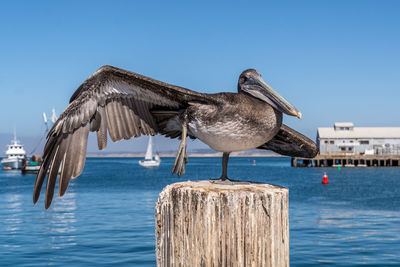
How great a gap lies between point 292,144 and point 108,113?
1.93m

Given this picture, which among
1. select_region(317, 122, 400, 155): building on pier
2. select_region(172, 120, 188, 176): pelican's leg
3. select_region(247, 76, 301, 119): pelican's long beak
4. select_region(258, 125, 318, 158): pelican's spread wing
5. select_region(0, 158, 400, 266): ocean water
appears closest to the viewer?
select_region(247, 76, 301, 119): pelican's long beak

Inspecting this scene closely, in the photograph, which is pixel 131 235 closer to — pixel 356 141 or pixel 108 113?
Answer: pixel 108 113

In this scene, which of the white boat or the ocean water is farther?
the white boat

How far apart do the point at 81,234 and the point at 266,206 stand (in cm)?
1708

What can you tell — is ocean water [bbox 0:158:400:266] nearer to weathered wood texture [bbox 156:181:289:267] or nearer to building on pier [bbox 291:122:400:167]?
weathered wood texture [bbox 156:181:289:267]

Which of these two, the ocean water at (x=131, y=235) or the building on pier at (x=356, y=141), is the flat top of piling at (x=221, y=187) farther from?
the building on pier at (x=356, y=141)

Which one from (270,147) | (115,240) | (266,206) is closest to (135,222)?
(115,240)

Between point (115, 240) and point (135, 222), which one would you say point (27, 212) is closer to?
point (135, 222)

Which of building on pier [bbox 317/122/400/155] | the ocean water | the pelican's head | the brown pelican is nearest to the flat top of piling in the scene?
the brown pelican

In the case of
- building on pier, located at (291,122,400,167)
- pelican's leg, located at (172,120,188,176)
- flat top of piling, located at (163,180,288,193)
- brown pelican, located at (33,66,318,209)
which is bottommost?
flat top of piling, located at (163,180,288,193)

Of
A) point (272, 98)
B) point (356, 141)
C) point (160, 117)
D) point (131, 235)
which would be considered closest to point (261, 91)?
point (272, 98)

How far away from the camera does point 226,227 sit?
11.6ft

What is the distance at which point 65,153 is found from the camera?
4.30 metres

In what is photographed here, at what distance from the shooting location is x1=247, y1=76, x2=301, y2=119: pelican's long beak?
13.7 feet
